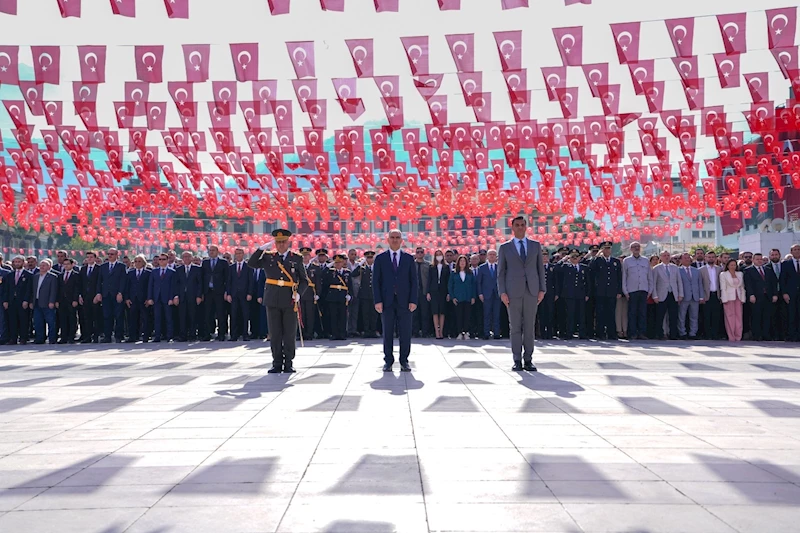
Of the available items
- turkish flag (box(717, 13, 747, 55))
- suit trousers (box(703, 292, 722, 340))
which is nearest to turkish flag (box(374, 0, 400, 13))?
turkish flag (box(717, 13, 747, 55))

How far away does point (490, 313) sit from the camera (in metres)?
16.2

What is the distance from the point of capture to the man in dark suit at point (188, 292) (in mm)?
16172

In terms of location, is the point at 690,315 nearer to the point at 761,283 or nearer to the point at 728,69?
the point at 761,283

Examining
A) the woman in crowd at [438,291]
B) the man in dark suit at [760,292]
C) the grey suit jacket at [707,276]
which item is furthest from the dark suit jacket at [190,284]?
the man in dark suit at [760,292]

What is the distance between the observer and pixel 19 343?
55.0 feet

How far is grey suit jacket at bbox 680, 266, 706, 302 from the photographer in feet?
52.6

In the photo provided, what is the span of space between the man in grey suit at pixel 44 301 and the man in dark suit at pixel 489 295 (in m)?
9.45

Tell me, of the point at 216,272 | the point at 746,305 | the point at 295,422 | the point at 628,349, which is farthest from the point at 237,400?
the point at 746,305

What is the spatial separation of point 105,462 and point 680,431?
13.1ft

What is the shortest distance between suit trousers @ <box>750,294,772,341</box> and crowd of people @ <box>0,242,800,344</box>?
0.08 feet

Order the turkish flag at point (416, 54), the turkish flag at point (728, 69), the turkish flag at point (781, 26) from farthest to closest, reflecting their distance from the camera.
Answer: the turkish flag at point (728, 69)
the turkish flag at point (416, 54)
the turkish flag at point (781, 26)

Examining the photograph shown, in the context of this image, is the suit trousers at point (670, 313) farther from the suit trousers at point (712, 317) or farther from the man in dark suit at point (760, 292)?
the man in dark suit at point (760, 292)

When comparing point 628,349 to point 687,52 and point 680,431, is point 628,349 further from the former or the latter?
point 680,431

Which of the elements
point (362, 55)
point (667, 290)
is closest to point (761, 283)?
point (667, 290)
